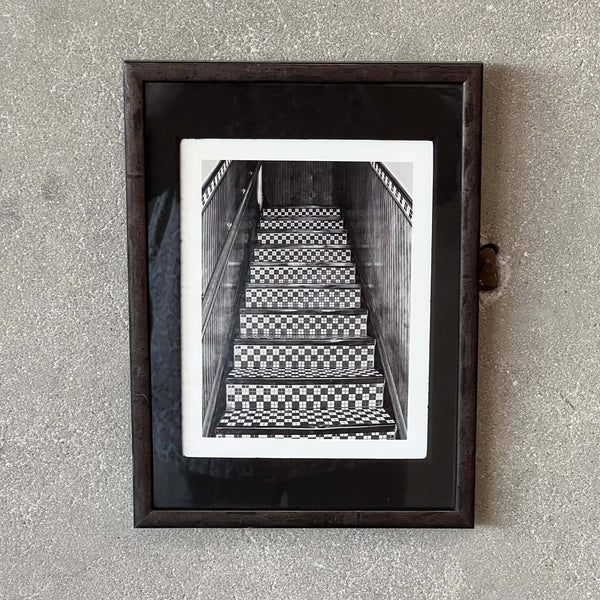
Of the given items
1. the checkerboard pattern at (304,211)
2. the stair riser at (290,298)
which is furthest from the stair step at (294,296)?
the checkerboard pattern at (304,211)

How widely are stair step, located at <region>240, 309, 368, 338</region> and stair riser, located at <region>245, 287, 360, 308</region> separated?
0.01m

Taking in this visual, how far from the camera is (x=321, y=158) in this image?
943 mm

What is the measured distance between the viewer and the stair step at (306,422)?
3.19ft

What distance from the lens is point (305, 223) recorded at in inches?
37.9

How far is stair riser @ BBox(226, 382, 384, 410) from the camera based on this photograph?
3.17 ft

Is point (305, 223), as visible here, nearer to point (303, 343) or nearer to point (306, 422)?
point (303, 343)

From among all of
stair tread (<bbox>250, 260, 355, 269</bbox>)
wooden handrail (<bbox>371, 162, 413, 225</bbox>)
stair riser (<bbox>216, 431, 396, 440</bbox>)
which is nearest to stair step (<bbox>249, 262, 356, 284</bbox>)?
stair tread (<bbox>250, 260, 355, 269</bbox>)

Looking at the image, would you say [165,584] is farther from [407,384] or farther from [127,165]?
[127,165]

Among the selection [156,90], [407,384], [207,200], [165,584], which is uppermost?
[156,90]

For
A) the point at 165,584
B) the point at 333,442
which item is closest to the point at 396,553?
the point at 333,442

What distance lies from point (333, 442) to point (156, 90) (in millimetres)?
568

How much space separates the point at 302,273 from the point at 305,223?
0.07 meters

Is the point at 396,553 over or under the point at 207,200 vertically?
under

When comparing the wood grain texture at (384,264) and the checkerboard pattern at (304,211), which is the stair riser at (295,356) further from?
the checkerboard pattern at (304,211)
